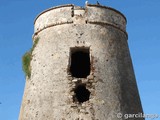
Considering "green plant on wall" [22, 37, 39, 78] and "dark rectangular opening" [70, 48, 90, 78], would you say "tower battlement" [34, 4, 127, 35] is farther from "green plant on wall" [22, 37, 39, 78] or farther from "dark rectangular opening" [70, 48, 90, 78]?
"dark rectangular opening" [70, 48, 90, 78]

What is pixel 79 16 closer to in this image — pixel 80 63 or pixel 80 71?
pixel 80 63

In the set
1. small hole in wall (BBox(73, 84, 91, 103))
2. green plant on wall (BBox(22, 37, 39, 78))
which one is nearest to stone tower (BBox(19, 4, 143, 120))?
small hole in wall (BBox(73, 84, 91, 103))

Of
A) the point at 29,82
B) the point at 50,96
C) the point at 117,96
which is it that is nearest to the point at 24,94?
the point at 29,82

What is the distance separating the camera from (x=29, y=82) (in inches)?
504

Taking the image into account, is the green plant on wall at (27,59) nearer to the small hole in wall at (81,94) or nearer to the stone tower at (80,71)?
the stone tower at (80,71)

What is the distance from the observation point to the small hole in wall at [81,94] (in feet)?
39.1

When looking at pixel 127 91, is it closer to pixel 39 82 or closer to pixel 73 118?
pixel 73 118

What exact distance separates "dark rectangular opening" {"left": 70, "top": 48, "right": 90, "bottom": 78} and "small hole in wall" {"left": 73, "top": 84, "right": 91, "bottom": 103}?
2.41 feet

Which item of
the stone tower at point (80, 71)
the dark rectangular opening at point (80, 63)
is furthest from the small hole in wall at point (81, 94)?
the dark rectangular opening at point (80, 63)

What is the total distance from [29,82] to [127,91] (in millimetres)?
3650

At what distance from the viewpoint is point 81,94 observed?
12.6 m

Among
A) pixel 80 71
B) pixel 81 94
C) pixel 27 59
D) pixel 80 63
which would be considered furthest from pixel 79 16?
pixel 81 94

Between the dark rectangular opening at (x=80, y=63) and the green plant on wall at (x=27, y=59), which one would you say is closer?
the dark rectangular opening at (x=80, y=63)

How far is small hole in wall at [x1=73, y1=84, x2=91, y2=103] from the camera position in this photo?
11.9 metres
